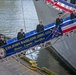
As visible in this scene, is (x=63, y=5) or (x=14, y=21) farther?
(x=14, y=21)

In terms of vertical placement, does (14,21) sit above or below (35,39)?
below

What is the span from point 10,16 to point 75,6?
85.3 ft

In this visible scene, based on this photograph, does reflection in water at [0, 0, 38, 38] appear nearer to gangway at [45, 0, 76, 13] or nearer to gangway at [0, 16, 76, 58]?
gangway at [45, 0, 76, 13]

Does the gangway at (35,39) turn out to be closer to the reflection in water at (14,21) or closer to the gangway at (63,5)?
the gangway at (63,5)

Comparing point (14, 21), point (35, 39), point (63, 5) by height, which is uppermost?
point (63, 5)

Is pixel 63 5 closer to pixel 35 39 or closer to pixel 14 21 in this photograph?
pixel 35 39

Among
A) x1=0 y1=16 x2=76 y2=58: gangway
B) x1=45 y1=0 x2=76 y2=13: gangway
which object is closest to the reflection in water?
x1=45 y1=0 x2=76 y2=13: gangway

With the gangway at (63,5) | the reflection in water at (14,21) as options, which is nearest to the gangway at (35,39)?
the gangway at (63,5)

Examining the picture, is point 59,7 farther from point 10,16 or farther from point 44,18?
point 10,16

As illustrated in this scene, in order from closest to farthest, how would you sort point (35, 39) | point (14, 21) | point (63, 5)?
point (35, 39), point (63, 5), point (14, 21)

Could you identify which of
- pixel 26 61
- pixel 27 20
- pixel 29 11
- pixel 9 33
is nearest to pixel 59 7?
pixel 26 61

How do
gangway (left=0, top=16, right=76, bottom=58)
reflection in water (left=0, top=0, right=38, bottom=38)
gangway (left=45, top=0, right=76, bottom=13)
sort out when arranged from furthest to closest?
reflection in water (left=0, top=0, right=38, bottom=38), gangway (left=45, top=0, right=76, bottom=13), gangway (left=0, top=16, right=76, bottom=58)

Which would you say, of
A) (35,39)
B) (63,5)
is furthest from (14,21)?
(35,39)

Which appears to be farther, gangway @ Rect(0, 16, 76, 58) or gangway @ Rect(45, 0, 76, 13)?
gangway @ Rect(45, 0, 76, 13)
